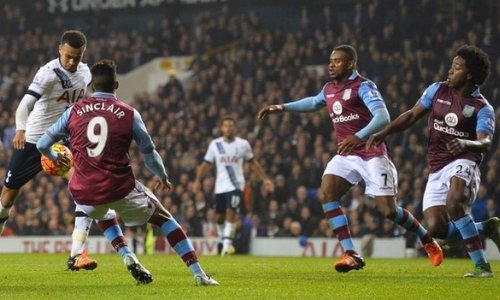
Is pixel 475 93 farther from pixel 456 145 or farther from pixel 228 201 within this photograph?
pixel 228 201

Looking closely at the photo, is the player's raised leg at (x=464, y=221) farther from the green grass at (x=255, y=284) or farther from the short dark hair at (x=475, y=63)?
the short dark hair at (x=475, y=63)

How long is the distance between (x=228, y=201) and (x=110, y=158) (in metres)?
10.1

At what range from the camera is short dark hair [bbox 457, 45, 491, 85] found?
10.7 meters

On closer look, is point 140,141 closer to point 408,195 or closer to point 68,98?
point 68,98

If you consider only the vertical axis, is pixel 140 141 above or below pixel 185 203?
above

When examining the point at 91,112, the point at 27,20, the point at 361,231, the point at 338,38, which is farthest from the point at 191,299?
the point at 27,20

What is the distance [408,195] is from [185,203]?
4.89 metres

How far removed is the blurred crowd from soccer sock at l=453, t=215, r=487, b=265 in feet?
25.4

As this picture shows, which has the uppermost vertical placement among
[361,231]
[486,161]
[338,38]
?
[338,38]

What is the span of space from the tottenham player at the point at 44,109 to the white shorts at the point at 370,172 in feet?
9.31

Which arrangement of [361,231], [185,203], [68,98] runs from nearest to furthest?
[68,98] < [361,231] < [185,203]

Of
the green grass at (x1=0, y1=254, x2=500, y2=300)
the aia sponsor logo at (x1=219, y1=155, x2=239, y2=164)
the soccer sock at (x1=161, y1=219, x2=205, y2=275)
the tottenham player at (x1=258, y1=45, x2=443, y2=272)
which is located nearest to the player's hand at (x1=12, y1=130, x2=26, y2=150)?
the green grass at (x1=0, y1=254, x2=500, y2=300)

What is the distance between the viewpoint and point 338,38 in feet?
84.8

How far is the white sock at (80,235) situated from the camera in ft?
38.2
